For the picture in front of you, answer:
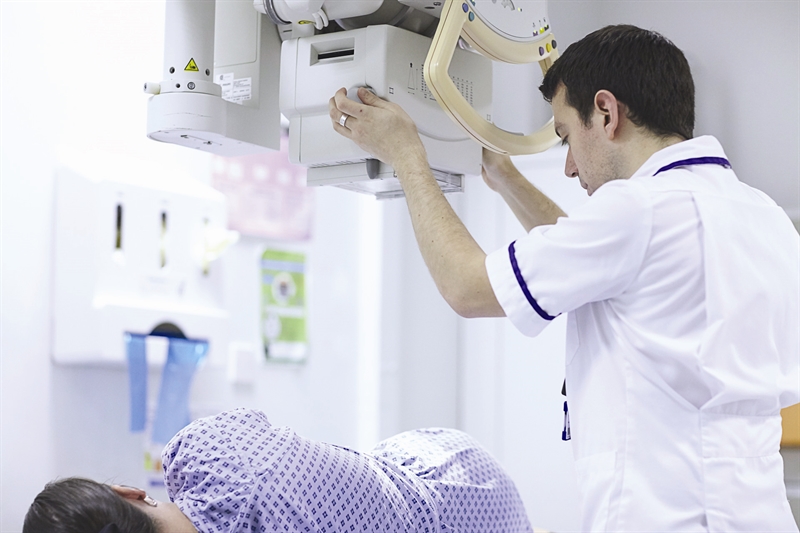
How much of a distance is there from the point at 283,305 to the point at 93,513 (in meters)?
1.26

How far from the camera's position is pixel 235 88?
155cm

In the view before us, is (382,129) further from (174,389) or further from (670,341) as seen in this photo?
(174,389)

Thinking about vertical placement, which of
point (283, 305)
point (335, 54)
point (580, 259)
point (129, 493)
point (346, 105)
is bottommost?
point (129, 493)

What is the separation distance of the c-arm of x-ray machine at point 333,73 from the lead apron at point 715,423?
1.35 ft

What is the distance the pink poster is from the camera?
239 centimetres

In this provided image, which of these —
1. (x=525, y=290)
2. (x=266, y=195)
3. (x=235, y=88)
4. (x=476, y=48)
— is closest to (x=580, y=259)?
(x=525, y=290)

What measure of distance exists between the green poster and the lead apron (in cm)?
141

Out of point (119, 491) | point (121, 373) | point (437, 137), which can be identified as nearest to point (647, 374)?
point (437, 137)

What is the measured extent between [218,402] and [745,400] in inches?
58.0

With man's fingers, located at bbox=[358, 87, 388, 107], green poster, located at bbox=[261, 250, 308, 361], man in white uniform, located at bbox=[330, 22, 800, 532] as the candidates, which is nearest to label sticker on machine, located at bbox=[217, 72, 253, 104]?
man's fingers, located at bbox=[358, 87, 388, 107]

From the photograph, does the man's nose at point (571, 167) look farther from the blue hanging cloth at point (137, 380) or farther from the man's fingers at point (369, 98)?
the blue hanging cloth at point (137, 380)

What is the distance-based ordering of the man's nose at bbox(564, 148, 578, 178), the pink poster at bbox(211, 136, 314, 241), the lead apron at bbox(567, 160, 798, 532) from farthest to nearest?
1. the pink poster at bbox(211, 136, 314, 241)
2. the man's nose at bbox(564, 148, 578, 178)
3. the lead apron at bbox(567, 160, 798, 532)

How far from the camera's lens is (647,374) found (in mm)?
1151

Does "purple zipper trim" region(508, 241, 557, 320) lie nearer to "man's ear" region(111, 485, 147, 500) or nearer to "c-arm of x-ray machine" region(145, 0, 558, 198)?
"c-arm of x-ray machine" region(145, 0, 558, 198)
